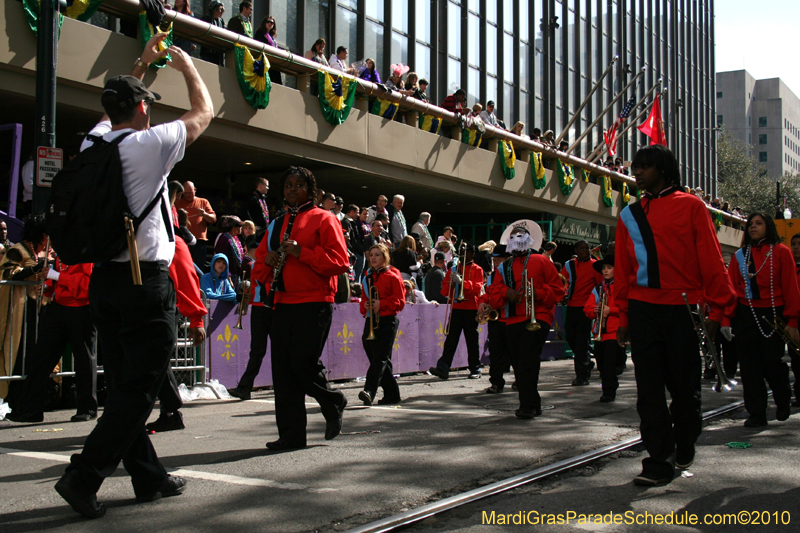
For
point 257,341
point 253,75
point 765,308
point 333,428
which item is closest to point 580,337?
point 765,308

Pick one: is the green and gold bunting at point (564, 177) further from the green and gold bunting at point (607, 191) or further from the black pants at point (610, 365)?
the black pants at point (610, 365)

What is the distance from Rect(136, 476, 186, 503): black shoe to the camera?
4375 millimetres

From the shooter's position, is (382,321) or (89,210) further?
(382,321)

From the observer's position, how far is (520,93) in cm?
3158

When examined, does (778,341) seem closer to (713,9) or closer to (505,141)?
(505,141)

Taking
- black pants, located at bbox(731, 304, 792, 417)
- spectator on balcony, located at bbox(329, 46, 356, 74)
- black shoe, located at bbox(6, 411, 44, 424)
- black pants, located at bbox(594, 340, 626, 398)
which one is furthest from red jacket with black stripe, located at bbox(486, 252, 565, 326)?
spectator on balcony, located at bbox(329, 46, 356, 74)

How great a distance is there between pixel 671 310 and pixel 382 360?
14.1 ft

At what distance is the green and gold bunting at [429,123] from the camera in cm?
2028

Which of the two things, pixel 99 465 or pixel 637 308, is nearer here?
pixel 99 465

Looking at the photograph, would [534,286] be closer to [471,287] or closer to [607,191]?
[471,287]

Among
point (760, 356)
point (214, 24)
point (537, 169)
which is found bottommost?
point (760, 356)

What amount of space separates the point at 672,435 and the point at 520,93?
27.9 metres

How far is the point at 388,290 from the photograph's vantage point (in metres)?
9.24

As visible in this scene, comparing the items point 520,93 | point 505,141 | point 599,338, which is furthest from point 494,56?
point 599,338
